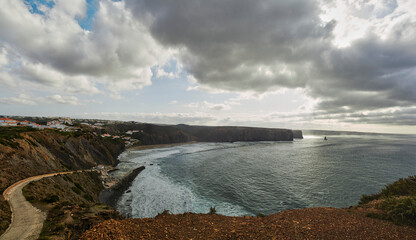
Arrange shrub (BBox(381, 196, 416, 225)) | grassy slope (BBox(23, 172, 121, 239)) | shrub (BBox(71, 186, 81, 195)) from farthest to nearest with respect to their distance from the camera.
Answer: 1. shrub (BBox(71, 186, 81, 195))
2. shrub (BBox(381, 196, 416, 225))
3. grassy slope (BBox(23, 172, 121, 239))

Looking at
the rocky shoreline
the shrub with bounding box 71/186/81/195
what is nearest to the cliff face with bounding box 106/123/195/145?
the rocky shoreline

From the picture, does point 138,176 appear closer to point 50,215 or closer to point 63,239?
point 50,215

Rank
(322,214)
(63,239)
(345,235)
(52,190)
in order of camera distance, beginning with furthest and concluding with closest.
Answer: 1. (52,190)
2. (322,214)
3. (345,235)
4. (63,239)

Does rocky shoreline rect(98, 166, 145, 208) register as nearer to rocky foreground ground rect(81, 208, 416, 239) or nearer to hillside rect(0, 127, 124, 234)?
hillside rect(0, 127, 124, 234)

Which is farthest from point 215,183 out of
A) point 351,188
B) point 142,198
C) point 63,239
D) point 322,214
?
point 63,239

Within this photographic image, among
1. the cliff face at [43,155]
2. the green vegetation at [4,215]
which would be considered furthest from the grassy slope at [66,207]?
the cliff face at [43,155]

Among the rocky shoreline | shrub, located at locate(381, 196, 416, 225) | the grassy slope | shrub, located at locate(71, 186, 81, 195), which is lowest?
the rocky shoreline

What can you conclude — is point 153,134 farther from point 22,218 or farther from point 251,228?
point 251,228
